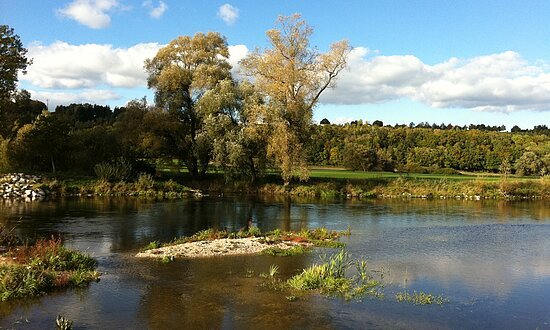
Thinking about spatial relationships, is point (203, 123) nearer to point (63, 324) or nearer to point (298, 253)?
point (298, 253)

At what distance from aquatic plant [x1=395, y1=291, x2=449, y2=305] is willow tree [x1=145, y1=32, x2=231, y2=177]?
37.4 m

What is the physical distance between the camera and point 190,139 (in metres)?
53.9

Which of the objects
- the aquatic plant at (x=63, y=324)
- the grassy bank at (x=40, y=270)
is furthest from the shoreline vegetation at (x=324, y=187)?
the aquatic plant at (x=63, y=324)

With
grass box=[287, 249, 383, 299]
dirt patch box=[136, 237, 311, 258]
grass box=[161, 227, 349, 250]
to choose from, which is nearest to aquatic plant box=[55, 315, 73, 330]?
grass box=[287, 249, 383, 299]

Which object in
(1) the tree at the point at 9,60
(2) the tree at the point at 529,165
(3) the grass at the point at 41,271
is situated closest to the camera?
(3) the grass at the point at 41,271

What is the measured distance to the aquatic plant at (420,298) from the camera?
15391 millimetres

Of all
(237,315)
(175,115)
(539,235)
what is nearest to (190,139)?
(175,115)

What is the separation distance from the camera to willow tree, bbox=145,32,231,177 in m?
51.8

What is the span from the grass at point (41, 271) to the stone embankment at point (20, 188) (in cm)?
2577

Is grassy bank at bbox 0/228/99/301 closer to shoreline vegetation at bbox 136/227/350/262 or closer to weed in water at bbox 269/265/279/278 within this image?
shoreline vegetation at bbox 136/227/350/262

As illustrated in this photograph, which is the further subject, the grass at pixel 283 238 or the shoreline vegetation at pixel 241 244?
the grass at pixel 283 238

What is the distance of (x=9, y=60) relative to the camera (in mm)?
40375

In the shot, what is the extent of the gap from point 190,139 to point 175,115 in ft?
10.1

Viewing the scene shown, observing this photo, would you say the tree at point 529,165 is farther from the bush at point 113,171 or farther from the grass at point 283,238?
the grass at point 283,238
